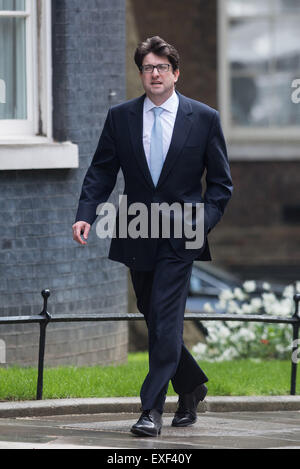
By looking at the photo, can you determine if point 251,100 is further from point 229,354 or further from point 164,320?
point 164,320

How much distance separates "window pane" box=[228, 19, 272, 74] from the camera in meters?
21.5

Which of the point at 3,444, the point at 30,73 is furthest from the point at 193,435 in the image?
the point at 30,73

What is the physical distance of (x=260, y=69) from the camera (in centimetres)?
2170

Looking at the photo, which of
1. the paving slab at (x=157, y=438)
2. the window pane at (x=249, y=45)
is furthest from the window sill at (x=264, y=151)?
the paving slab at (x=157, y=438)

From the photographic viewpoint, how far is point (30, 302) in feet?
31.3

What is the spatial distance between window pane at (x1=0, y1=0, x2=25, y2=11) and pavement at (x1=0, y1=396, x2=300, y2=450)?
3.10 m

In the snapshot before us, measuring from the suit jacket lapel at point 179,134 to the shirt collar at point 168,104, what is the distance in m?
0.03

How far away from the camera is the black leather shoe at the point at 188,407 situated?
744cm

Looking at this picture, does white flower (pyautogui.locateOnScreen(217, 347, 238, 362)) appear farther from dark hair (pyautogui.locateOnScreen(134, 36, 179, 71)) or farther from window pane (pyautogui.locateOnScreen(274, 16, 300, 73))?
window pane (pyautogui.locateOnScreen(274, 16, 300, 73))

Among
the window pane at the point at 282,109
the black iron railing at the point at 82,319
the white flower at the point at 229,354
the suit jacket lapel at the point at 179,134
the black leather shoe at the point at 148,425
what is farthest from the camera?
the window pane at the point at 282,109

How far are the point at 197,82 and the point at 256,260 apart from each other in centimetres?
299

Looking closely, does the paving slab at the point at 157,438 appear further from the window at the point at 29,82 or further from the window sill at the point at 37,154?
the window at the point at 29,82

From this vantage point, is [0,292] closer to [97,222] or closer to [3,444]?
[97,222]

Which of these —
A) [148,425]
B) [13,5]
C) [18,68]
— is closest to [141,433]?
[148,425]
